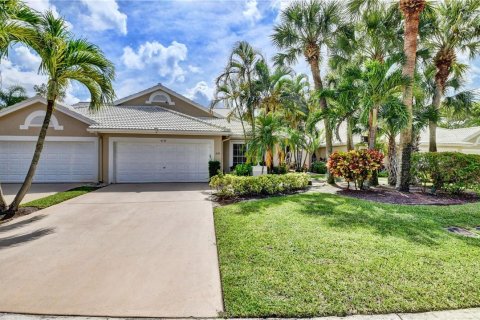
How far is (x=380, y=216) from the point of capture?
723cm

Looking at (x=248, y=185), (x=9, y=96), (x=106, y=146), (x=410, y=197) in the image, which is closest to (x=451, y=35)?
(x=410, y=197)

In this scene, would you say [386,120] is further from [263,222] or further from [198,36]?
[198,36]

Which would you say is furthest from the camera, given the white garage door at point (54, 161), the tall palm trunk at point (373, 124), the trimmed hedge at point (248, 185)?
the white garage door at point (54, 161)

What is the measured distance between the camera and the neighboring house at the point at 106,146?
14.6 meters

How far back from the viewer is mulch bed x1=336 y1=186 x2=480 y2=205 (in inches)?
375

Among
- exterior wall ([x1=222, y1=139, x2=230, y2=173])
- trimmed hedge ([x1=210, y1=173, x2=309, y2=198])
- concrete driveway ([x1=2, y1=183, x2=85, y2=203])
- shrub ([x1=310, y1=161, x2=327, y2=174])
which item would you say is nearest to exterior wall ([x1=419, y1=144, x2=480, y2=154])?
shrub ([x1=310, y1=161, x2=327, y2=174])

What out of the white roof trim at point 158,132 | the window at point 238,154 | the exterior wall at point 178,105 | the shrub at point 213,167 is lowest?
the shrub at point 213,167

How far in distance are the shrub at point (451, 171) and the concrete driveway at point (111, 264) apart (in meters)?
9.47

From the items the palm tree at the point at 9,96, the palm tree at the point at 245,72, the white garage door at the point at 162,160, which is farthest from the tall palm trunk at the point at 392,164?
the palm tree at the point at 9,96

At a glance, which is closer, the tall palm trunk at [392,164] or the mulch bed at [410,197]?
the mulch bed at [410,197]

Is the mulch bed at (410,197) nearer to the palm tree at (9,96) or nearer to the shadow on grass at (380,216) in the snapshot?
the shadow on grass at (380,216)

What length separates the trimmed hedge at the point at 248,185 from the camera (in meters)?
10.4

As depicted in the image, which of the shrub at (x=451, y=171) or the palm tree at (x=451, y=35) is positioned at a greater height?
the palm tree at (x=451, y=35)

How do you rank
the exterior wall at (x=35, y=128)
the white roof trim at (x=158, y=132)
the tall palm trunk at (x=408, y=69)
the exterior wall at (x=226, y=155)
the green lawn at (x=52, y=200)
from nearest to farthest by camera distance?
the green lawn at (x=52, y=200) < the tall palm trunk at (x=408, y=69) < the white roof trim at (x=158, y=132) < the exterior wall at (x=35, y=128) < the exterior wall at (x=226, y=155)
